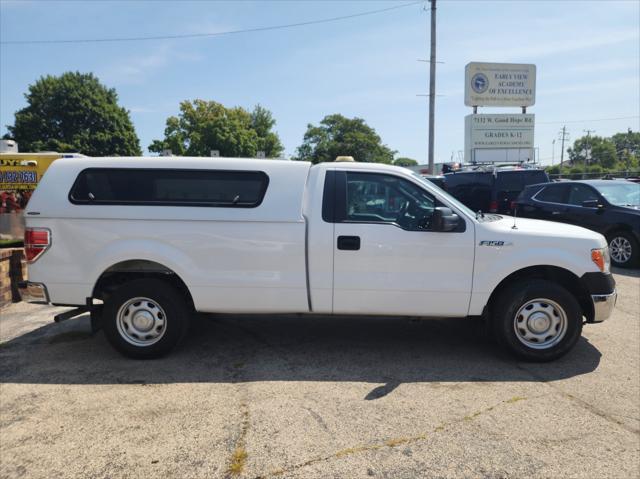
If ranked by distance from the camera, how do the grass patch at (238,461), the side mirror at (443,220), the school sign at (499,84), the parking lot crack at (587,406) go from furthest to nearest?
the school sign at (499,84) → the side mirror at (443,220) → the parking lot crack at (587,406) → the grass patch at (238,461)

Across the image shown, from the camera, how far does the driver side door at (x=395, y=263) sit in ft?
14.3

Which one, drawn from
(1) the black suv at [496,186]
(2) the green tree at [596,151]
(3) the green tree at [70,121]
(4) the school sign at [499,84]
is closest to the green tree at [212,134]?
(3) the green tree at [70,121]

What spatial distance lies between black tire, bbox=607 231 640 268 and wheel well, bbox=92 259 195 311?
825 centimetres

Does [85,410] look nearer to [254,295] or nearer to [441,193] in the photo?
[254,295]

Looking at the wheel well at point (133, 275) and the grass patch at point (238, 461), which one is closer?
the grass patch at point (238, 461)

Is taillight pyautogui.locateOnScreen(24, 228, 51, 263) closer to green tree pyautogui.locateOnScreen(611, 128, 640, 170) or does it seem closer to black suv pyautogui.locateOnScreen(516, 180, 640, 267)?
black suv pyautogui.locateOnScreen(516, 180, 640, 267)

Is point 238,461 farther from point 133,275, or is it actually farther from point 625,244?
point 625,244

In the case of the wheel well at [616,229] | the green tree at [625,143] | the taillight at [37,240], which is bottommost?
the wheel well at [616,229]

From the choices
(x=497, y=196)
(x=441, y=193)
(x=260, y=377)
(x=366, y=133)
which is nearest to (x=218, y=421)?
(x=260, y=377)

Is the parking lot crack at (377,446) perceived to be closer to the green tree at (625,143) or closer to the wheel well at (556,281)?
the wheel well at (556,281)

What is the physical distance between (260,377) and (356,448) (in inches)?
53.0

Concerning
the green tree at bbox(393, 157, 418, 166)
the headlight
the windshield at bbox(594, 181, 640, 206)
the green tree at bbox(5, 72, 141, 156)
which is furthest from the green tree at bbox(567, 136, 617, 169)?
the headlight

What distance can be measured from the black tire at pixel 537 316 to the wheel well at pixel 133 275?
Result: 2992 mm

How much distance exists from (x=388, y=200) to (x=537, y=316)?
1.75 meters
